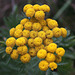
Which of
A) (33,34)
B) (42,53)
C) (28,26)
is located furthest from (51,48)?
(28,26)

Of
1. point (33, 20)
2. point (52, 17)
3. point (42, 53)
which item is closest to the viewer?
point (42, 53)

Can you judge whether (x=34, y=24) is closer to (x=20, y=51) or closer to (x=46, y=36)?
(x=46, y=36)

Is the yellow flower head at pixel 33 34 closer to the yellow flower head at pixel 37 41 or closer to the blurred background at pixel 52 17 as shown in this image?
the yellow flower head at pixel 37 41

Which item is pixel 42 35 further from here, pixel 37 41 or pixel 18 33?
pixel 18 33

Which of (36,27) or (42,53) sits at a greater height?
(36,27)

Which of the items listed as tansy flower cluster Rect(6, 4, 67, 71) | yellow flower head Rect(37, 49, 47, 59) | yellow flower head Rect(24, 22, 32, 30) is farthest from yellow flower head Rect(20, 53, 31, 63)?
yellow flower head Rect(24, 22, 32, 30)

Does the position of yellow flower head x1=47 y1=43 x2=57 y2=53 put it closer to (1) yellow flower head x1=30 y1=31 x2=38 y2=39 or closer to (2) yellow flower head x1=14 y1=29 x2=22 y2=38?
(1) yellow flower head x1=30 y1=31 x2=38 y2=39
